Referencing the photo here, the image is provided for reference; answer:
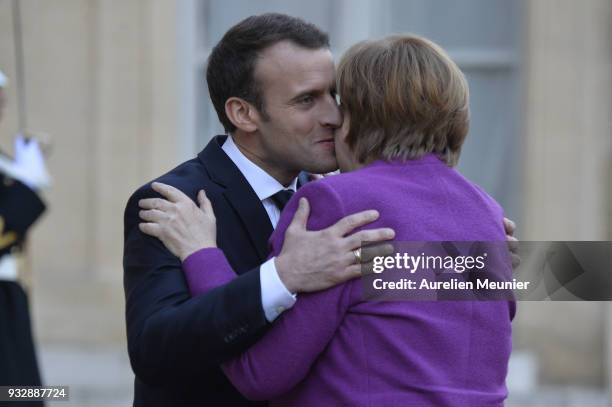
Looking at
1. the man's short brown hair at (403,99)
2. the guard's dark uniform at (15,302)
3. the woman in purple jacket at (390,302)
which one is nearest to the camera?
the woman in purple jacket at (390,302)

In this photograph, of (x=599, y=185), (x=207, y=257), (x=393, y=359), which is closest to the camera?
(x=393, y=359)

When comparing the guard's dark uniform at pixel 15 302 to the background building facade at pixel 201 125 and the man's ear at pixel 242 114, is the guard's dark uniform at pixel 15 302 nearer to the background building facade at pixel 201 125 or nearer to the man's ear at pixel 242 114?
the background building facade at pixel 201 125

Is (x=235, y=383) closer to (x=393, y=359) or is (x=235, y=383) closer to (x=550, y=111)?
(x=393, y=359)

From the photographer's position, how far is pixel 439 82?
2.77 m

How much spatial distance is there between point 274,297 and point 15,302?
345 centimetres

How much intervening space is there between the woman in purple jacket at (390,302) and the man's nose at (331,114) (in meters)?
0.30

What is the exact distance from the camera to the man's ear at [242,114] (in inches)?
130

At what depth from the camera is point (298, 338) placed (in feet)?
8.75

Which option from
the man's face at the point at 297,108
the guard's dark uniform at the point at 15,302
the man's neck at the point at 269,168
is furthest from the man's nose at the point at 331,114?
the guard's dark uniform at the point at 15,302

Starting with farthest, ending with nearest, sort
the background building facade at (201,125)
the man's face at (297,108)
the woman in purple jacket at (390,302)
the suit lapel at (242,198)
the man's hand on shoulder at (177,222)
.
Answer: the background building facade at (201,125), the man's face at (297,108), the suit lapel at (242,198), the man's hand on shoulder at (177,222), the woman in purple jacket at (390,302)

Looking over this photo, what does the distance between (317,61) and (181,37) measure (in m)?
4.71

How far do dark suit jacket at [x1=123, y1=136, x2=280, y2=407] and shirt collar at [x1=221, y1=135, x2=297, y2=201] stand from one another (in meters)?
0.04

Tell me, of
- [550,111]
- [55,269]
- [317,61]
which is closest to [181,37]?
[55,269]

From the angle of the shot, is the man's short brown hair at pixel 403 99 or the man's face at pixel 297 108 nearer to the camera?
the man's short brown hair at pixel 403 99
